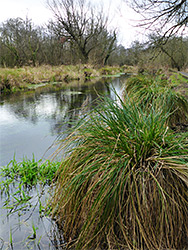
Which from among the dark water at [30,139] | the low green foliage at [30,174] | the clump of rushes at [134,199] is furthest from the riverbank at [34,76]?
the clump of rushes at [134,199]

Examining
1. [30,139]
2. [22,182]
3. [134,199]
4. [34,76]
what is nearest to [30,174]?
[22,182]

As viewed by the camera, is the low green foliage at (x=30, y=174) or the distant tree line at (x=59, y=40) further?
the distant tree line at (x=59, y=40)

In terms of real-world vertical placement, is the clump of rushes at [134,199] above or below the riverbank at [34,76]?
below

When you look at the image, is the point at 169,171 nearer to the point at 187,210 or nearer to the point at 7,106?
the point at 187,210

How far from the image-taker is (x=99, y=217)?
1.54 meters

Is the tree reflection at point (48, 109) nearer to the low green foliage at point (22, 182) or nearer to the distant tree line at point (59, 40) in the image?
the low green foliage at point (22, 182)

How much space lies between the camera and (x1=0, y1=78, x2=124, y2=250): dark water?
6.24 ft

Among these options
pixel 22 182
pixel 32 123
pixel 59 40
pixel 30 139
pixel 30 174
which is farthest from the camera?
pixel 59 40

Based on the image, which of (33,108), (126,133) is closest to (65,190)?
(126,133)

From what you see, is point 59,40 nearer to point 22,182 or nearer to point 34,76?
point 34,76

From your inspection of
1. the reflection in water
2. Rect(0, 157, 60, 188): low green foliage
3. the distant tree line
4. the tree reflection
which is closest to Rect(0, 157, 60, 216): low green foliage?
Rect(0, 157, 60, 188): low green foliage

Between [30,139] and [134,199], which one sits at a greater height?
[134,199]

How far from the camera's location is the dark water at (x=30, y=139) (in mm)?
1903

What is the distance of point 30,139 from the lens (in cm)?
461
